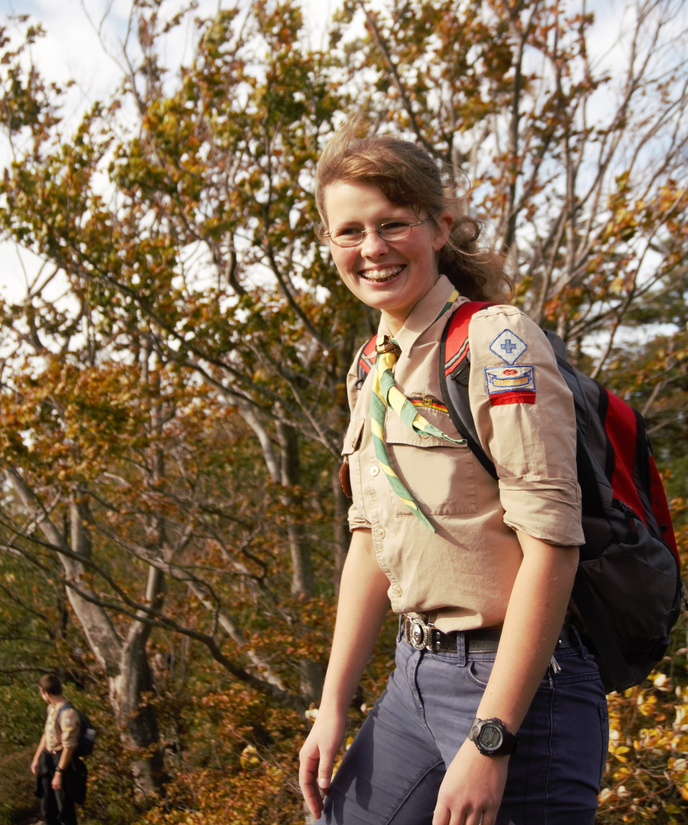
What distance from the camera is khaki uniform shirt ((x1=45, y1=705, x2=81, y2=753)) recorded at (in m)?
6.45

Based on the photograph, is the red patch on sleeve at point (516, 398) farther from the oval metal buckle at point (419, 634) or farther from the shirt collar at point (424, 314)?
the oval metal buckle at point (419, 634)

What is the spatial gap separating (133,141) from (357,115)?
432cm

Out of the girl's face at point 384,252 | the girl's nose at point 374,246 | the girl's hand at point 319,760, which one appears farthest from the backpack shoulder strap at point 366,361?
the girl's hand at point 319,760

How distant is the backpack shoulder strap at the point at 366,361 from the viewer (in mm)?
1748

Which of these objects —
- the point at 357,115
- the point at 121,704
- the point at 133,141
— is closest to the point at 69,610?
the point at 121,704

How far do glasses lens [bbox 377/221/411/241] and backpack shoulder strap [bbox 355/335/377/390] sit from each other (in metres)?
0.27

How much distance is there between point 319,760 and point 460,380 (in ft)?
3.02

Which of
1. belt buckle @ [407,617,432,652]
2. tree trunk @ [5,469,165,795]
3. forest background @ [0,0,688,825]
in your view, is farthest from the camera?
tree trunk @ [5,469,165,795]

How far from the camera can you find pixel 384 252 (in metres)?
1.56

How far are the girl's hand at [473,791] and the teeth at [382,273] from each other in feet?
3.16

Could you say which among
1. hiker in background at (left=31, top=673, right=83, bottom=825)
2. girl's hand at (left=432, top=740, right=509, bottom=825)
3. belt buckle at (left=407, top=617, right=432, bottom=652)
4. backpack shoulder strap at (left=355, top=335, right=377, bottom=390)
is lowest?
hiker in background at (left=31, top=673, right=83, bottom=825)

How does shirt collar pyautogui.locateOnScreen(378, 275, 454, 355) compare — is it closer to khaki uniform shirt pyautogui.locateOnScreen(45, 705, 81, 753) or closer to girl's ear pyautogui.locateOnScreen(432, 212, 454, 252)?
girl's ear pyautogui.locateOnScreen(432, 212, 454, 252)

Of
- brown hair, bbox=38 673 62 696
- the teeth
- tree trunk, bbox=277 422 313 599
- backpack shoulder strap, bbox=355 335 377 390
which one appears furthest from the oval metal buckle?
tree trunk, bbox=277 422 313 599

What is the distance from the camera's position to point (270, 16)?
5676 millimetres
